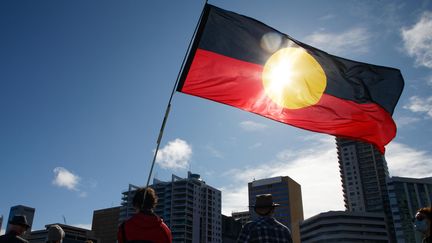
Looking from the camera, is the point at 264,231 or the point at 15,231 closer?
the point at 264,231

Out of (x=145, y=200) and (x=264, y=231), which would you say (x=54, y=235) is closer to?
(x=145, y=200)

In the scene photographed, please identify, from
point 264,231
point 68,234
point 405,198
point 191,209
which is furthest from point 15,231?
point 68,234

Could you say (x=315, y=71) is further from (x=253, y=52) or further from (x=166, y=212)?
(x=166, y=212)

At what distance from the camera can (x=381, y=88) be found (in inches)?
317

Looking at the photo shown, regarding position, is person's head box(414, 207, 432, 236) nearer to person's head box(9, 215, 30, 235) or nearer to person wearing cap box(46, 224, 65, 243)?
person wearing cap box(46, 224, 65, 243)

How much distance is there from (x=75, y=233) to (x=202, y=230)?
67.5 metres

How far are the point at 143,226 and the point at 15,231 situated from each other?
8.95ft

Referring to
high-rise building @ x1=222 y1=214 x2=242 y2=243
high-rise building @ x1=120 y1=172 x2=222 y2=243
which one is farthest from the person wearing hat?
high-rise building @ x1=222 y1=214 x2=242 y2=243

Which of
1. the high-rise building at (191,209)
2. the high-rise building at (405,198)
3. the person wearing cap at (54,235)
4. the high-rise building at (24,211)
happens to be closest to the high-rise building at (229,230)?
the high-rise building at (191,209)

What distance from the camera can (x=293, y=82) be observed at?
A: 7.82 metres

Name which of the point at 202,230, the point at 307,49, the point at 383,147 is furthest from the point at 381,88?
the point at 202,230

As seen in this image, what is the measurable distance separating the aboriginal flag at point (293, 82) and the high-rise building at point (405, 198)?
482 ft

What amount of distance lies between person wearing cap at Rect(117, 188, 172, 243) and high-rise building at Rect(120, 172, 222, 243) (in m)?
140

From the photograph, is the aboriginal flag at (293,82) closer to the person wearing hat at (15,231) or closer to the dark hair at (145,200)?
the dark hair at (145,200)
